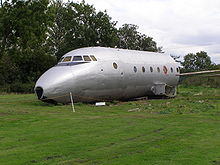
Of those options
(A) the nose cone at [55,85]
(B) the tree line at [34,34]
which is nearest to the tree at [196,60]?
(B) the tree line at [34,34]

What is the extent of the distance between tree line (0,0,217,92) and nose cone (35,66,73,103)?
88.2 ft

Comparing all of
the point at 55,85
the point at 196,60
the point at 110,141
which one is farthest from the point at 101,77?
the point at 196,60

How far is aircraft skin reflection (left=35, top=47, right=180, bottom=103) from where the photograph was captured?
23.7 meters

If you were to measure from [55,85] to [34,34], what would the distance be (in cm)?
2957

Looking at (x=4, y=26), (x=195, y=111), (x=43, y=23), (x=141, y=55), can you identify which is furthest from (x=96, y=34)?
(x=195, y=111)

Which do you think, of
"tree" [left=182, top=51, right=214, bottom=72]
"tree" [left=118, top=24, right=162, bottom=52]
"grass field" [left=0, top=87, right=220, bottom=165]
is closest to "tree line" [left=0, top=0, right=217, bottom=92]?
"tree" [left=118, top=24, right=162, bottom=52]

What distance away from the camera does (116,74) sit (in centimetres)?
2645

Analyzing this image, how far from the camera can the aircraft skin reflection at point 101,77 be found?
77.7 feet

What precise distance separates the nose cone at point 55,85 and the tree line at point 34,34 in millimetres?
26872

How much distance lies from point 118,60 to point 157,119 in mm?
11338

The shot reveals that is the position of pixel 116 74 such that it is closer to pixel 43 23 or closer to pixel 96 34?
pixel 43 23

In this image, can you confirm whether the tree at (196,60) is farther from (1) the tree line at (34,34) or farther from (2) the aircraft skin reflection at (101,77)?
(2) the aircraft skin reflection at (101,77)

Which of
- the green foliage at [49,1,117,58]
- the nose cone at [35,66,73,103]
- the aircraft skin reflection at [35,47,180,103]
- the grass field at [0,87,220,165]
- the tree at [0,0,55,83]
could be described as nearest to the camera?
the grass field at [0,87,220,165]

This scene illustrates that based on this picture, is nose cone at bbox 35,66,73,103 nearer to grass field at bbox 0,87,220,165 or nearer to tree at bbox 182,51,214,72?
grass field at bbox 0,87,220,165
